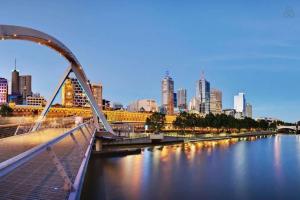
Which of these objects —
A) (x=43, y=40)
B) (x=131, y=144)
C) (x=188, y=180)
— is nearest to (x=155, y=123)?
(x=131, y=144)

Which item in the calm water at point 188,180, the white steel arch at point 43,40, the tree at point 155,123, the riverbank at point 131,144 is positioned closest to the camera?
the calm water at point 188,180

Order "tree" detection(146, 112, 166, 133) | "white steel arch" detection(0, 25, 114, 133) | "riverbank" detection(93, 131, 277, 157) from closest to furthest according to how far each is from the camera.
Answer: "white steel arch" detection(0, 25, 114, 133), "riverbank" detection(93, 131, 277, 157), "tree" detection(146, 112, 166, 133)

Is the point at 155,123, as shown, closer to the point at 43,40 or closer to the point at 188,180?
the point at 43,40

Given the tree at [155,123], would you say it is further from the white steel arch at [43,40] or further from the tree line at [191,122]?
the white steel arch at [43,40]

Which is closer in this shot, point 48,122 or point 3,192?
point 3,192

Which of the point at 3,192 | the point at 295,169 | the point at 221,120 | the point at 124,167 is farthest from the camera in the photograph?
the point at 221,120

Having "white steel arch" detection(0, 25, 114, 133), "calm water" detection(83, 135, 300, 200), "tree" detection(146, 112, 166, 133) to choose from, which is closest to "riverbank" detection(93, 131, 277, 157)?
"white steel arch" detection(0, 25, 114, 133)

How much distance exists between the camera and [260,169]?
37.3 metres

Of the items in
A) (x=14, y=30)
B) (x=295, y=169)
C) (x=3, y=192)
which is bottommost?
(x=295, y=169)

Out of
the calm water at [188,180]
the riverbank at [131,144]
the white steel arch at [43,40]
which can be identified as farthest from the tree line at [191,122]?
the calm water at [188,180]

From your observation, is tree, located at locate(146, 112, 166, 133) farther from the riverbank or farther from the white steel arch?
the white steel arch

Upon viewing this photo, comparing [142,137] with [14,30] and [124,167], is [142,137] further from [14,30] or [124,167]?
[14,30]

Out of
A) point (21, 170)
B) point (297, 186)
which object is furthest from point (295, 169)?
point (21, 170)

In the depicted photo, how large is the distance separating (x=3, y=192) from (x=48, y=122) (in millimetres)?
34588
